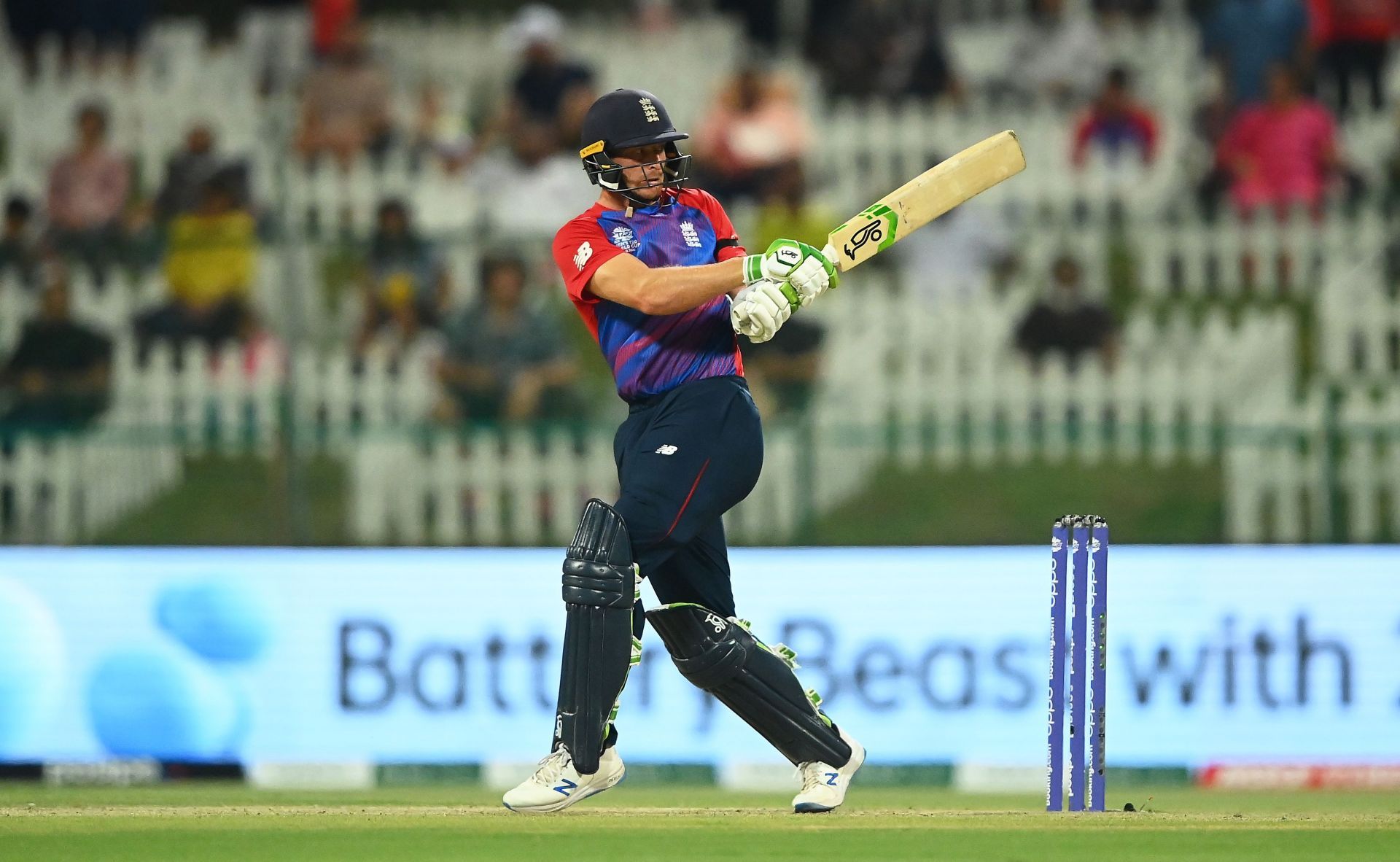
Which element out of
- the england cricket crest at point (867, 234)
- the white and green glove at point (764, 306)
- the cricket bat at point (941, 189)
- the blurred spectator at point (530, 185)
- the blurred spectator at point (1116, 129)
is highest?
the blurred spectator at point (1116, 129)

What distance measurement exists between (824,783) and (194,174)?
7.41 metres

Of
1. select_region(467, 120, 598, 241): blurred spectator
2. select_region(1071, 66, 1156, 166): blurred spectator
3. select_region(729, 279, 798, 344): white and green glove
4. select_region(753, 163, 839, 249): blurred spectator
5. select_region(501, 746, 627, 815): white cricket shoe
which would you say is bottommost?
select_region(501, 746, 627, 815): white cricket shoe

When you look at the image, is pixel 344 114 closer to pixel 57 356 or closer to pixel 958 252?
pixel 57 356

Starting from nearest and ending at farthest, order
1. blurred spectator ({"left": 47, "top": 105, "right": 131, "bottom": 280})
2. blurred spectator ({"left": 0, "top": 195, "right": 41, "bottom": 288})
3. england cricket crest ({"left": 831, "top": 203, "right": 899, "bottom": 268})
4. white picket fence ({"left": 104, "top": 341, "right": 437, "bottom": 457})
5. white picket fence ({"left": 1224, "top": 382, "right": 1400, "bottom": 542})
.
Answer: england cricket crest ({"left": 831, "top": 203, "right": 899, "bottom": 268}) < white picket fence ({"left": 1224, "top": 382, "right": 1400, "bottom": 542}) < white picket fence ({"left": 104, "top": 341, "right": 437, "bottom": 457}) < blurred spectator ({"left": 0, "top": 195, "right": 41, "bottom": 288}) < blurred spectator ({"left": 47, "top": 105, "right": 131, "bottom": 280})

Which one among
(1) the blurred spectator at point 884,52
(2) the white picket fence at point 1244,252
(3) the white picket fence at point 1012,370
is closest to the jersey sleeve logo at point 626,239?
(3) the white picket fence at point 1012,370

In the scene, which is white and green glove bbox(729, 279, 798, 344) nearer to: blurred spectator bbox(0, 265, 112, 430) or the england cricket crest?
the england cricket crest

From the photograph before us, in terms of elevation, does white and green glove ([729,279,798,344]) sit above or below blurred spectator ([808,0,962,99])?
below

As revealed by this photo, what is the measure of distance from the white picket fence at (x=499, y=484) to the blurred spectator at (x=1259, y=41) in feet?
16.5

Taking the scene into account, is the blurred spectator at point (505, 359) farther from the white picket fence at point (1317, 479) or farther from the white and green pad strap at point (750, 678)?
the white and green pad strap at point (750, 678)

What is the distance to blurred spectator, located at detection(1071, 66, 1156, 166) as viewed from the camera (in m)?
11.6

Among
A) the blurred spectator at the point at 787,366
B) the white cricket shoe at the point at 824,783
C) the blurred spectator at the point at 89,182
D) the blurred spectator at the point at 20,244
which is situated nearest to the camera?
the white cricket shoe at the point at 824,783

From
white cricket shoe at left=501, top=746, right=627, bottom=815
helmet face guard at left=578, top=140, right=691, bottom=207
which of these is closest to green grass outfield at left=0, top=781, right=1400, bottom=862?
white cricket shoe at left=501, top=746, right=627, bottom=815

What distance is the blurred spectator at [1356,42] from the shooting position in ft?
38.6

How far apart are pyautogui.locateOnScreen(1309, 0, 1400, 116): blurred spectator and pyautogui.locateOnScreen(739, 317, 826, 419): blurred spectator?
389 cm
